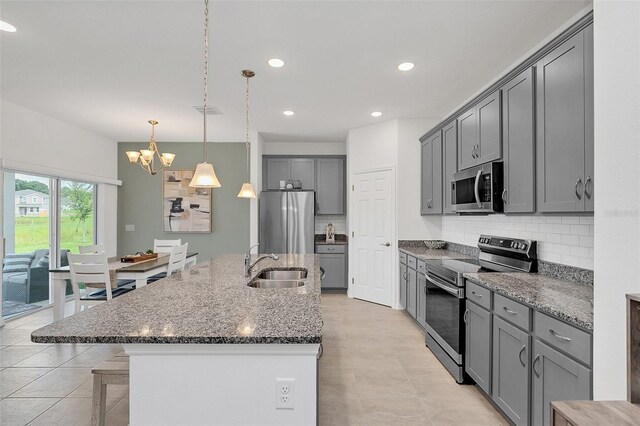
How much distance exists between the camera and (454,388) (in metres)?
2.63

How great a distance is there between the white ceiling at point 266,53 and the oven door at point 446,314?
196 centimetres

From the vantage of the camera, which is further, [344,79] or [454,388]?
[344,79]

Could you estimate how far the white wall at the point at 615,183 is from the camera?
122 cm

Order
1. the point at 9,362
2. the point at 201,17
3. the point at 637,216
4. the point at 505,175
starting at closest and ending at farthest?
1. the point at 637,216
2. the point at 201,17
3. the point at 505,175
4. the point at 9,362

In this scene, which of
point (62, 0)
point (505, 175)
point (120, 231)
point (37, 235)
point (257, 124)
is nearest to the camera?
point (62, 0)

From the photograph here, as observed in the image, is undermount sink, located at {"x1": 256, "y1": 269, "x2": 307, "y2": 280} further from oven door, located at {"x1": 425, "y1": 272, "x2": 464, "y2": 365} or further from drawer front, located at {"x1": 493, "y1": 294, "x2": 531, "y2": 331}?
drawer front, located at {"x1": 493, "y1": 294, "x2": 531, "y2": 331}

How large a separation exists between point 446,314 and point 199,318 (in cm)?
221

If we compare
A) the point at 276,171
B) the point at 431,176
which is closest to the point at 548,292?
the point at 431,176

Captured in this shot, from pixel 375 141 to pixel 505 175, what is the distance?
8.98 feet

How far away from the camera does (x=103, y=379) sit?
1.71 metres

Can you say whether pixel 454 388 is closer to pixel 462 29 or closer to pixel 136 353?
pixel 136 353

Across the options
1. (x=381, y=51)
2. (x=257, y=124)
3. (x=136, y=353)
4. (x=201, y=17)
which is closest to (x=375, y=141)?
(x=257, y=124)

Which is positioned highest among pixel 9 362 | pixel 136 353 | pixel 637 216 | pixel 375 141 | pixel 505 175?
pixel 375 141

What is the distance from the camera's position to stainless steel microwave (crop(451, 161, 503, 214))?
2662 mm
